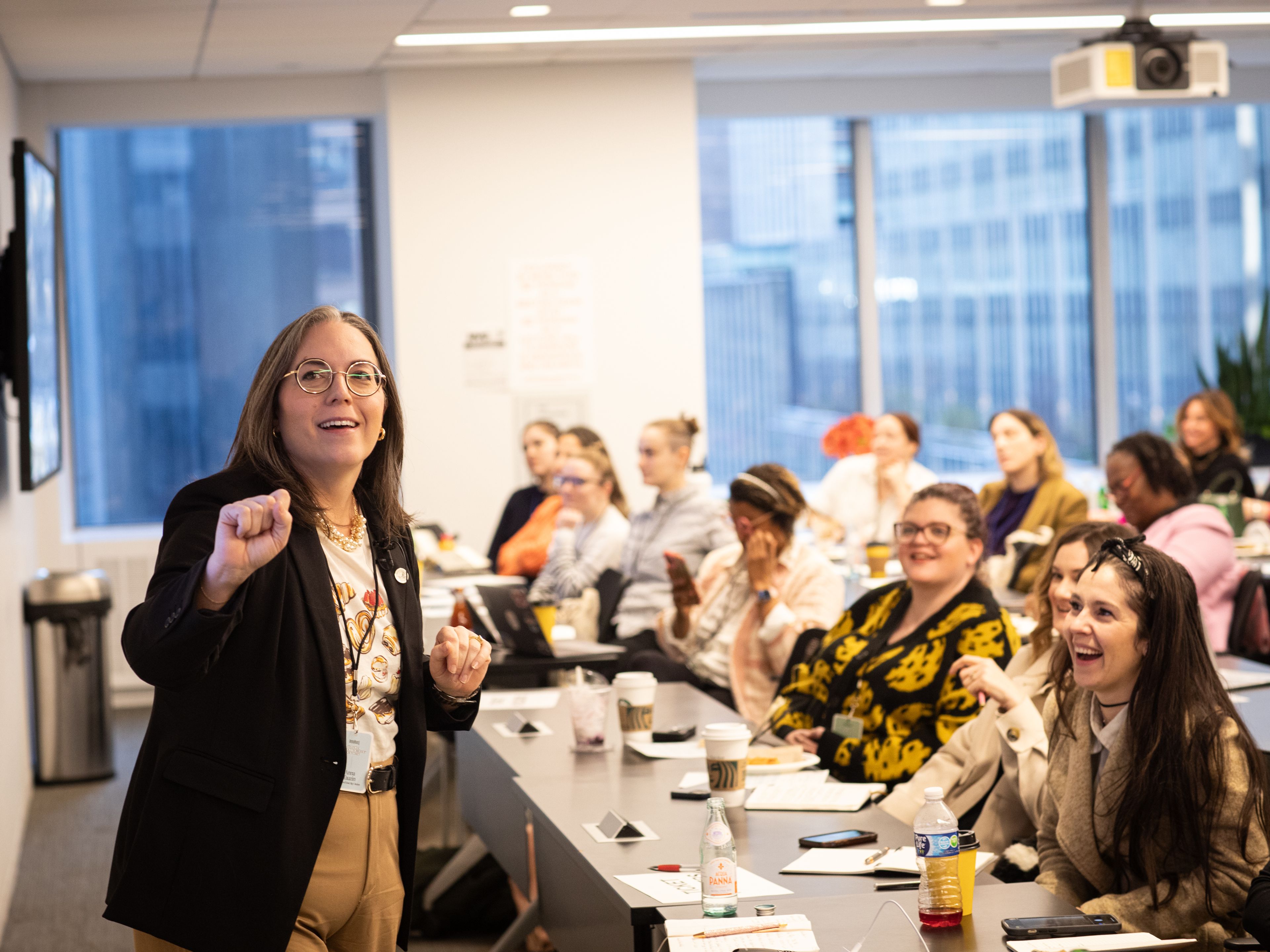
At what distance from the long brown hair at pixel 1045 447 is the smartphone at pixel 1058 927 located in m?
4.58

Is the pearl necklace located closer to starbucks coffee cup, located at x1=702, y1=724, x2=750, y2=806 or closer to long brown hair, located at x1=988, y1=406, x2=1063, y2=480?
starbucks coffee cup, located at x1=702, y1=724, x2=750, y2=806

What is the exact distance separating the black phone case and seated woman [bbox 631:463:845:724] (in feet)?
5.56

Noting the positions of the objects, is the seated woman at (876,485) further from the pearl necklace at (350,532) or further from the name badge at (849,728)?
the pearl necklace at (350,532)

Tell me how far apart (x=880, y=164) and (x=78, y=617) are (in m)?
5.44

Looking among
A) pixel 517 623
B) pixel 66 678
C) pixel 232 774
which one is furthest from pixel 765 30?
pixel 232 774

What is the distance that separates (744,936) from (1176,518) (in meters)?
3.11

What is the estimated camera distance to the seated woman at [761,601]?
14.0 ft

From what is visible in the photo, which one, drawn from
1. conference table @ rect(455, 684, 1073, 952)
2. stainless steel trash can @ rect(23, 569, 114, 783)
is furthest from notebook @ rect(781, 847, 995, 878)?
stainless steel trash can @ rect(23, 569, 114, 783)

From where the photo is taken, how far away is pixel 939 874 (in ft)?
6.51

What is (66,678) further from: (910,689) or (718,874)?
(718,874)

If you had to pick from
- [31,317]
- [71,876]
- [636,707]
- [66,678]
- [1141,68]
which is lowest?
[71,876]

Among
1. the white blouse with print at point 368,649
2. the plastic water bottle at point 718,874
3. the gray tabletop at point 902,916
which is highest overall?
the white blouse with print at point 368,649

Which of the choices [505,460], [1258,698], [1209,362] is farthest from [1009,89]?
[1258,698]

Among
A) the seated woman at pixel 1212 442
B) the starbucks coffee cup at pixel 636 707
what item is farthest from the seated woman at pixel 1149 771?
the seated woman at pixel 1212 442
